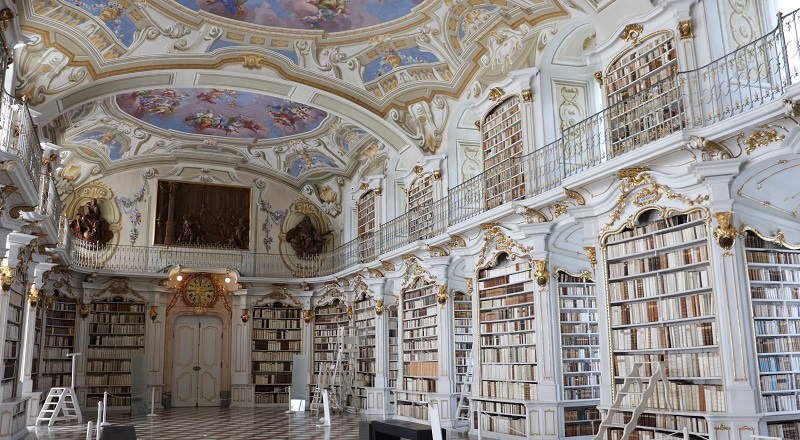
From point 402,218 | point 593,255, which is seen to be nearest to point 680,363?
point 593,255

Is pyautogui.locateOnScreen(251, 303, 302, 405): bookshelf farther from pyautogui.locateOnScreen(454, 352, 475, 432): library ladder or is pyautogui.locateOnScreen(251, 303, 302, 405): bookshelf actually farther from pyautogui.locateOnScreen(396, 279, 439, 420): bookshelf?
pyautogui.locateOnScreen(454, 352, 475, 432): library ladder

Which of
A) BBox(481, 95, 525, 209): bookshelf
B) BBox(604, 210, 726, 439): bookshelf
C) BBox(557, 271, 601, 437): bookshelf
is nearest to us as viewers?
BBox(604, 210, 726, 439): bookshelf

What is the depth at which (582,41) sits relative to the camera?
1032cm

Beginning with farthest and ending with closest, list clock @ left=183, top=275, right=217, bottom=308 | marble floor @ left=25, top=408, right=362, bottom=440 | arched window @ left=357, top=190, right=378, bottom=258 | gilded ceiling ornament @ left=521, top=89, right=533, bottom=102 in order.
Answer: clock @ left=183, top=275, right=217, bottom=308
arched window @ left=357, top=190, right=378, bottom=258
marble floor @ left=25, top=408, right=362, bottom=440
gilded ceiling ornament @ left=521, top=89, right=533, bottom=102

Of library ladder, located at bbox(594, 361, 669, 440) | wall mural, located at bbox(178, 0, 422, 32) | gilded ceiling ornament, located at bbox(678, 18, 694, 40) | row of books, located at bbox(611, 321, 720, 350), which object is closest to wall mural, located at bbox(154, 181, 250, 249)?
wall mural, located at bbox(178, 0, 422, 32)

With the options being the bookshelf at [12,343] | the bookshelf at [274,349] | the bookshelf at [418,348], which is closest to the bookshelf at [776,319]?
Answer: the bookshelf at [418,348]

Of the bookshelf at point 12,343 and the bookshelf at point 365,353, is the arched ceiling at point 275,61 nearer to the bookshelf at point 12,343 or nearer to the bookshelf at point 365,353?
the bookshelf at point 12,343

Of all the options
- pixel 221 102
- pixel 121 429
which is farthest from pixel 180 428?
pixel 221 102

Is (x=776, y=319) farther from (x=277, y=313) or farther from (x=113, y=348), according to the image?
(x=113, y=348)

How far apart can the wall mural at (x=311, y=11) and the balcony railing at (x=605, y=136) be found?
319 centimetres

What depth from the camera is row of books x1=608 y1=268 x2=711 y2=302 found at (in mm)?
7266

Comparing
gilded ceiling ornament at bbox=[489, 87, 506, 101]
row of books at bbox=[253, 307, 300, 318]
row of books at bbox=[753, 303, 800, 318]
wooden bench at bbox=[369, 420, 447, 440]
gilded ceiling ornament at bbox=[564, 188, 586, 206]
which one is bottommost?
wooden bench at bbox=[369, 420, 447, 440]

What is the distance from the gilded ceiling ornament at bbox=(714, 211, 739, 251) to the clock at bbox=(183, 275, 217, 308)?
14625 mm

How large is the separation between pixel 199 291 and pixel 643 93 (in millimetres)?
14011
